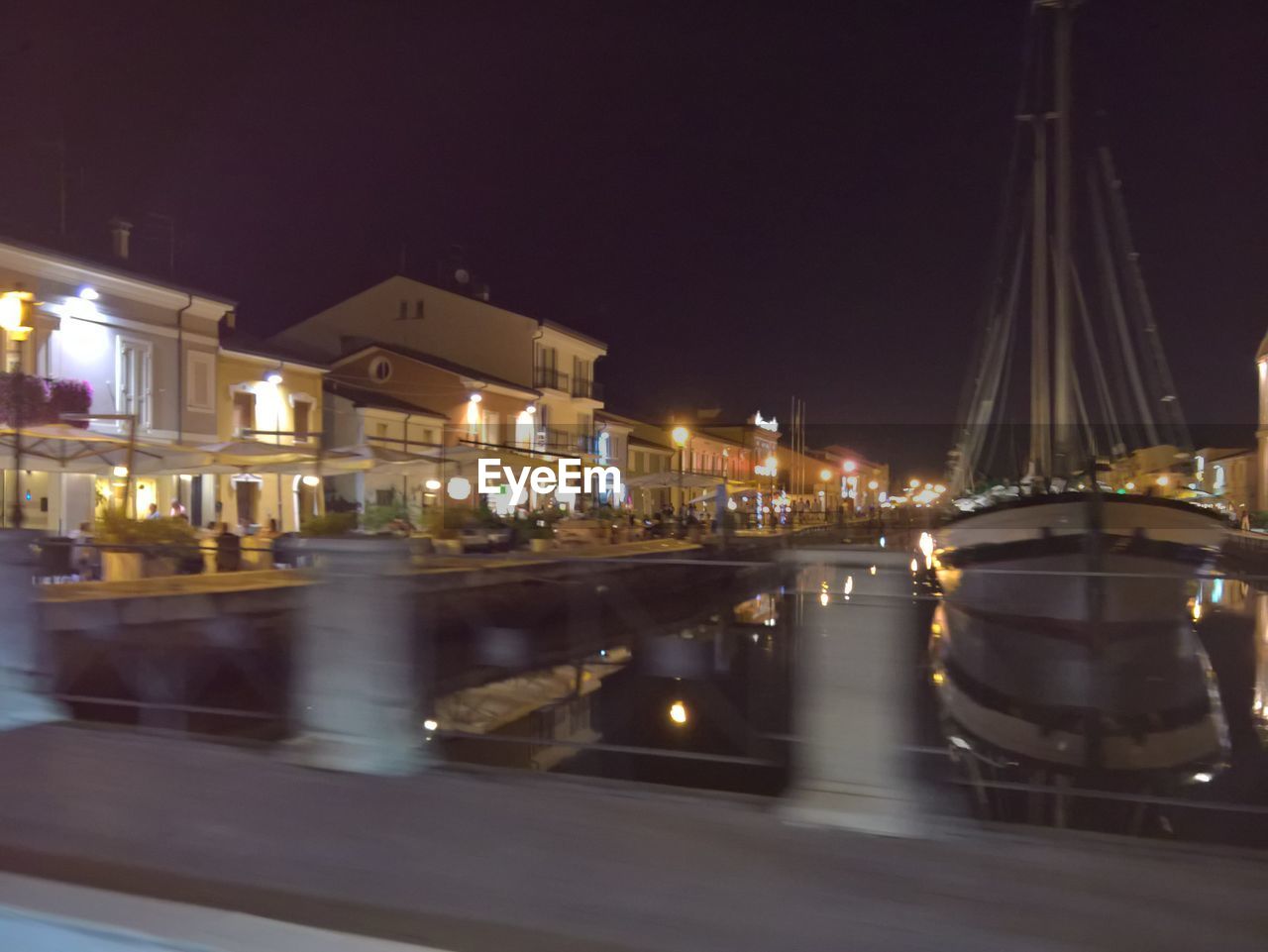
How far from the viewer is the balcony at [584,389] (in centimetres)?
5116

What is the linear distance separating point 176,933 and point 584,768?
14.4ft

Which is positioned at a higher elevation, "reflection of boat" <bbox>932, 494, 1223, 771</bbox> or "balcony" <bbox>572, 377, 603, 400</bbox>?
"balcony" <bbox>572, 377, 603, 400</bbox>

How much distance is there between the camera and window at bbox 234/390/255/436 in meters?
28.8

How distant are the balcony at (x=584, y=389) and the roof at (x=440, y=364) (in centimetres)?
439

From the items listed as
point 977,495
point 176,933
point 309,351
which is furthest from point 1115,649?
point 309,351

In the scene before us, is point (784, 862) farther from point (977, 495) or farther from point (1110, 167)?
point (1110, 167)

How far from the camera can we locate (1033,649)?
859 cm

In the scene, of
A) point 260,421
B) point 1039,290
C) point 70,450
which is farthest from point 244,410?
point 1039,290

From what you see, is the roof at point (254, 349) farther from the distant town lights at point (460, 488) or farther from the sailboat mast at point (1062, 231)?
the sailboat mast at point (1062, 231)

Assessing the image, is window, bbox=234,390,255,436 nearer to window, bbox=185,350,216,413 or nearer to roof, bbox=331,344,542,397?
window, bbox=185,350,216,413

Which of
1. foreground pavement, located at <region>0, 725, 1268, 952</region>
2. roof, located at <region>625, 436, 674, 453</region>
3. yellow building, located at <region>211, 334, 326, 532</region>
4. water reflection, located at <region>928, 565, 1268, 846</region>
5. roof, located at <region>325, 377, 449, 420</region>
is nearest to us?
foreground pavement, located at <region>0, 725, 1268, 952</region>

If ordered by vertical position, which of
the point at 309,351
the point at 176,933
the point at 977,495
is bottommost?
the point at 176,933

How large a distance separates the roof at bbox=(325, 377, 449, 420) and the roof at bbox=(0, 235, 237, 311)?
639 centimetres

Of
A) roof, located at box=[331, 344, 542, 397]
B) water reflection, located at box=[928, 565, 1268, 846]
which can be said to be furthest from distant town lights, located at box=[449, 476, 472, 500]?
water reflection, located at box=[928, 565, 1268, 846]
